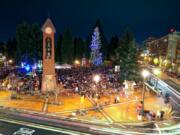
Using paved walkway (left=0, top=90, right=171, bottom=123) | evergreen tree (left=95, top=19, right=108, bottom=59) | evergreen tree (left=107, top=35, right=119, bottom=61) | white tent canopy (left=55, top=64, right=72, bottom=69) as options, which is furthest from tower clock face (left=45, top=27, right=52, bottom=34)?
A: evergreen tree (left=107, top=35, right=119, bottom=61)

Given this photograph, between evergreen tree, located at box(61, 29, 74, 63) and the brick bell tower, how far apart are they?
36.0 m

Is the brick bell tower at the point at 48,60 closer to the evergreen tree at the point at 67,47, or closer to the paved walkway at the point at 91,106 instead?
the paved walkway at the point at 91,106

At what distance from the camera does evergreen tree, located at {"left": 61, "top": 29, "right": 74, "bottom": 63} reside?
268 feet

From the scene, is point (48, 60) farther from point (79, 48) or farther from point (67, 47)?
point (79, 48)

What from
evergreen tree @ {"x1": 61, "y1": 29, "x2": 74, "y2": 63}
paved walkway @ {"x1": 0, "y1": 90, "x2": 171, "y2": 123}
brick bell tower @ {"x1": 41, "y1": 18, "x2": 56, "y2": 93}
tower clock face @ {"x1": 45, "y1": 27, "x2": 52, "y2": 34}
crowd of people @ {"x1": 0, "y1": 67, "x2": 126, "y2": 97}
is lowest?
paved walkway @ {"x1": 0, "y1": 90, "x2": 171, "y2": 123}

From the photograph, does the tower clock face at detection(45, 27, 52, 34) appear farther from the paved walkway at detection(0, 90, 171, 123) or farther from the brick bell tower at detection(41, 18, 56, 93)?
the paved walkway at detection(0, 90, 171, 123)

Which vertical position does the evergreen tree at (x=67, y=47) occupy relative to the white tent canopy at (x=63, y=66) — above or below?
above

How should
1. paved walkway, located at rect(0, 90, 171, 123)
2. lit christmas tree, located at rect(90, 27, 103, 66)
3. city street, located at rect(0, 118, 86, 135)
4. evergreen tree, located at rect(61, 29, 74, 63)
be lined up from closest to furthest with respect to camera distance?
1. city street, located at rect(0, 118, 86, 135)
2. paved walkway, located at rect(0, 90, 171, 123)
3. lit christmas tree, located at rect(90, 27, 103, 66)
4. evergreen tree, located at rect(61, 29, 74, 63)

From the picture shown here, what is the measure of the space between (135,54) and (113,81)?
257 inches

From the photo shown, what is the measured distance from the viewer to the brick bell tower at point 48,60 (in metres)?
44.2

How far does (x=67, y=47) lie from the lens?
268ft

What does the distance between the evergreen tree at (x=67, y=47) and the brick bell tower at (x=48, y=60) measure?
118ft

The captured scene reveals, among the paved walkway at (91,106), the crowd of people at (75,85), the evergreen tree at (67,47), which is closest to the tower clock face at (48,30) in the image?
the crowd of people at (75,85)

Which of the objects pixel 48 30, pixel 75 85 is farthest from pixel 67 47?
pixel 75 85
